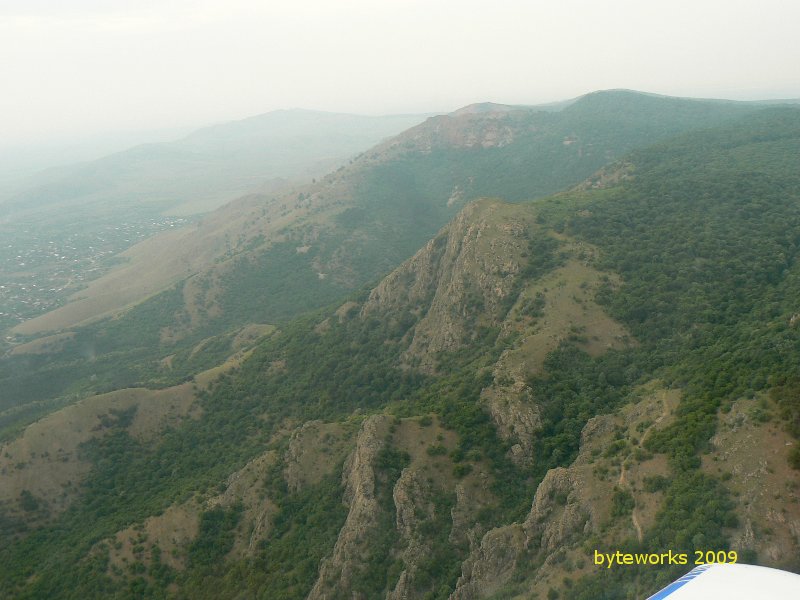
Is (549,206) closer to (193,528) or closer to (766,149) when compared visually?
(766,149)

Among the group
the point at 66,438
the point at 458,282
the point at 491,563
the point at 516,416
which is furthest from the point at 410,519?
the point at 66,438

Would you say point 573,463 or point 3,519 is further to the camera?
point 3,519

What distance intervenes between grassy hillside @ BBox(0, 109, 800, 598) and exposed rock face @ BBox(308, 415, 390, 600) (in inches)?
9.0

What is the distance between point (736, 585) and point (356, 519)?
3519 cm

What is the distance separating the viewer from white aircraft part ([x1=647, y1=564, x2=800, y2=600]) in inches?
862

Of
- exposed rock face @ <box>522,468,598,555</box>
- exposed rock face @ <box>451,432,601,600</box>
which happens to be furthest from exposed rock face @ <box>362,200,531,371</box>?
exposed rock face @ <box>451,432,601,600</box>

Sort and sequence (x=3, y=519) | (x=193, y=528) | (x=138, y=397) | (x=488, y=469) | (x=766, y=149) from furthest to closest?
1. (x=766, y=149)
2. (x=138, y=397)
3. (x=3, y=519)
4. (x=193, y=528)
5. (x=488, y=469)

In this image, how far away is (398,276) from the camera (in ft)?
319

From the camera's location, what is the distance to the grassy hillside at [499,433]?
37625mm

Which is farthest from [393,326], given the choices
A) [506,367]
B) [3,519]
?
[3,519]

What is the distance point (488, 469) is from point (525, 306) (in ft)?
86.5

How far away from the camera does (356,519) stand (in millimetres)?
50500

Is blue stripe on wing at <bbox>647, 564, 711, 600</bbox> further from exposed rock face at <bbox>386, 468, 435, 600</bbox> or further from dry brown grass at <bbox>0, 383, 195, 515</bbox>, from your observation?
dry brown grass at <bbox>0, 383, 195, 515</bbox>

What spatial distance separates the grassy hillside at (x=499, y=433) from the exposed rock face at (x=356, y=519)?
0.75 ft
